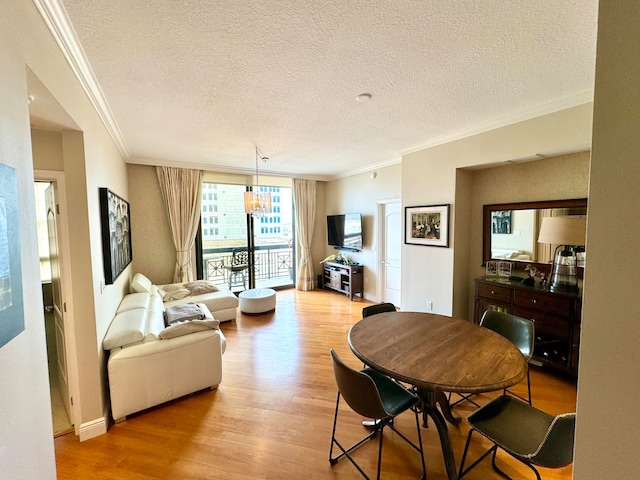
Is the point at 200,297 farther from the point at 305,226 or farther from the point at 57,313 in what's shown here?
the point at 305,226

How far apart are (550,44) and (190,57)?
7.53ft

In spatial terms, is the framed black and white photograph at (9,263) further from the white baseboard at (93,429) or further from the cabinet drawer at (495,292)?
the cabinet drawer at (495,292)

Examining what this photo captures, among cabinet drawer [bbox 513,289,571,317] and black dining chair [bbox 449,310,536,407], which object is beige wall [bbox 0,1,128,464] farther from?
cabinet drawer [bbox 513,289,571,317]

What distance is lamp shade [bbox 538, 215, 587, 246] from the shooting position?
256 cm

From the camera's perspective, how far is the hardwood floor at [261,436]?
175 centimetres

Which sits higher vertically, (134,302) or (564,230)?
(564,230)

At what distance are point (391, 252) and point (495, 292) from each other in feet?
7.16

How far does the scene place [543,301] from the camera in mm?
2699

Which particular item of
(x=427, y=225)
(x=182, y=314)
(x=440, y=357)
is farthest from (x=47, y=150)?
(x=427, y=225)

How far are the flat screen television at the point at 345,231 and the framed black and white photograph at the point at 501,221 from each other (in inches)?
98.6

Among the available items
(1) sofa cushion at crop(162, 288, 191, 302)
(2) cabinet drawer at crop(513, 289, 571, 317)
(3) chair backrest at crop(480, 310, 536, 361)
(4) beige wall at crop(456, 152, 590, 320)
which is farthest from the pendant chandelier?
(2) cabinet drawer at crop(513, 289, 571, 317)

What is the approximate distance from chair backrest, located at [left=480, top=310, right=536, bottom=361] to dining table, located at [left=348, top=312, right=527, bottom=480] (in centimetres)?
36

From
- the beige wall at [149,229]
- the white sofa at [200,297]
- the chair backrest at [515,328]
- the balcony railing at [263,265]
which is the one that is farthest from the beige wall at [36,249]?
the balcony railing at [263,265]

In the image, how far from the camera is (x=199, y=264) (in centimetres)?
530
